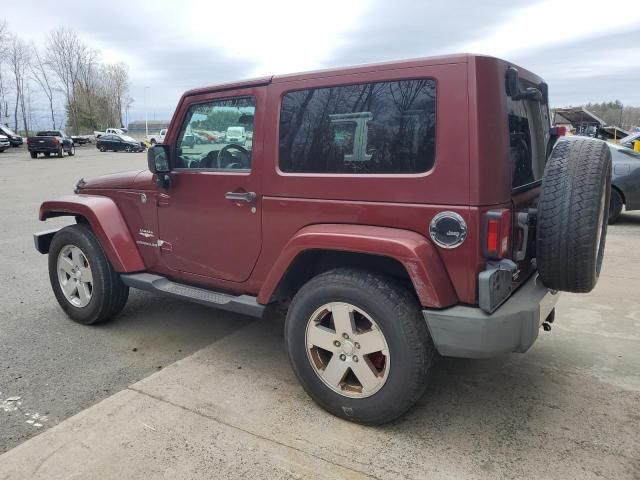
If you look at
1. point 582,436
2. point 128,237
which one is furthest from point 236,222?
point 582,436

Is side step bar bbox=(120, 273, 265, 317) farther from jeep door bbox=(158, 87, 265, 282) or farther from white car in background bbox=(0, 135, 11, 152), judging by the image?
white car in background bbox=(0, 135, 11, 152)

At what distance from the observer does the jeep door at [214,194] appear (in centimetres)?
324

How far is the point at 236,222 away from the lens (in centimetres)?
332

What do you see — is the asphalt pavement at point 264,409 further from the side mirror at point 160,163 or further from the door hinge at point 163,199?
the side mirror at point 160,163

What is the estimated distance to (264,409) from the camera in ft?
9.83

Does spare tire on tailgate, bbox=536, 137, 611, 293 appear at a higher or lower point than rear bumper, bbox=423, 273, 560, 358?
higher

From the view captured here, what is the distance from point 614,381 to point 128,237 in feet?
11.9

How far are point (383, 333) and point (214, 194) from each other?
1.52 metres

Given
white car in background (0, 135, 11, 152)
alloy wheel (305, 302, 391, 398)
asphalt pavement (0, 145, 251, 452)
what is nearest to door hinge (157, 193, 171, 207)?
asphalt pavement (0, 145, 251, 452)

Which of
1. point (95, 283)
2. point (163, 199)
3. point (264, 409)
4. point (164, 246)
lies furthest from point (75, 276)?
point (264, 409)

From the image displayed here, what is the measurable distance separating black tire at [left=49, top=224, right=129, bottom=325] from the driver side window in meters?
1.05

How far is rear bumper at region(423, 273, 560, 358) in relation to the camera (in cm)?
244

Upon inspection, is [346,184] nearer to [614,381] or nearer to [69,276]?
[614,381]

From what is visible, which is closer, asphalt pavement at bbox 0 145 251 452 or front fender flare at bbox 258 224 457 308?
front fender flare at bbox 258 224 457 308
